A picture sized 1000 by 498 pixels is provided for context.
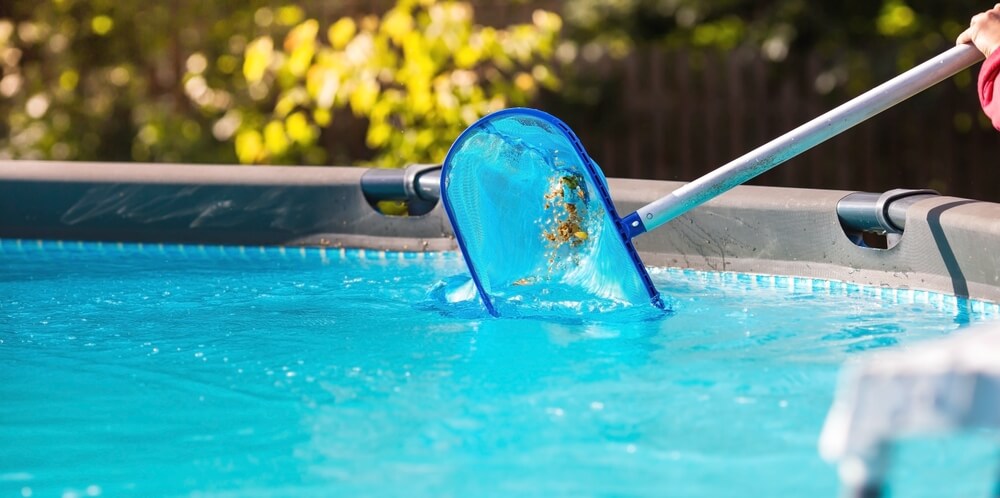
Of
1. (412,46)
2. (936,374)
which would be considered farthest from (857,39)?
(936,374)

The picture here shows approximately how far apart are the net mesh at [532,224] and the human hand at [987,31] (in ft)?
3.02

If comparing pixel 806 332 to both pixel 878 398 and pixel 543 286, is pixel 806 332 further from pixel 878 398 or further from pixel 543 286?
pixel 878 398

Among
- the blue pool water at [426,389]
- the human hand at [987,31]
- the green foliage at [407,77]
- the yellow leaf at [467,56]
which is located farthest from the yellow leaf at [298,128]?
the human hand at [987,31]

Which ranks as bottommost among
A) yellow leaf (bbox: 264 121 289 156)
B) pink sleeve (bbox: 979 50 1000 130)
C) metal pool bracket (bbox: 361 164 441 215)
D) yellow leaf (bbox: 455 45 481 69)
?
yellow leaf (bbox: 264 121 289 156)

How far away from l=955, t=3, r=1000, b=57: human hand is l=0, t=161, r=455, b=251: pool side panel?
5.60 ft

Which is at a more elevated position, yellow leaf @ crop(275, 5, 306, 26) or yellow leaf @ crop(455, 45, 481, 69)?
yellow leaf @ crop(275, 5, 306, 26)

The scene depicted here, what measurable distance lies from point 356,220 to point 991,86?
2.04 metres

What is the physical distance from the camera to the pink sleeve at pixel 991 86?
2.82 metres

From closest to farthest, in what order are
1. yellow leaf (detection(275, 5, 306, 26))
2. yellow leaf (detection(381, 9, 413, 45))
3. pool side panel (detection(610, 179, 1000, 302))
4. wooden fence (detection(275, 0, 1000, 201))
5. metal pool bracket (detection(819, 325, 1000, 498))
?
metal pool bracket (detection(819, 325, 1000, 498))
pool side panel (detection(610, 179, 1000, 302))
yellow leaf (detection(381, 9, 413, 45))
wooden fence (detection(275, 0, 1000, 201))
yellow leaf (detection(275, 5, 306, 26))

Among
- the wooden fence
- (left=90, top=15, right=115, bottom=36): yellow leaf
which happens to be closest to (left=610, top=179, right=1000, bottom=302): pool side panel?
the wooden fence

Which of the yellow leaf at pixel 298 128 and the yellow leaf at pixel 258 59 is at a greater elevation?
the yellow leaf at pixel 258 59

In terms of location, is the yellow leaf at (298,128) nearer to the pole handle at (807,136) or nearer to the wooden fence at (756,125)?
the wooden fence at (756,125)

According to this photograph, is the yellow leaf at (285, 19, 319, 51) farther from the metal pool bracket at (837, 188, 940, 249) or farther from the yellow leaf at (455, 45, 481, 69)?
the metal pool bracket at (837, 188, 940, 249)

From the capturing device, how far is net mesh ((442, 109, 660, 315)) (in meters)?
3.04
